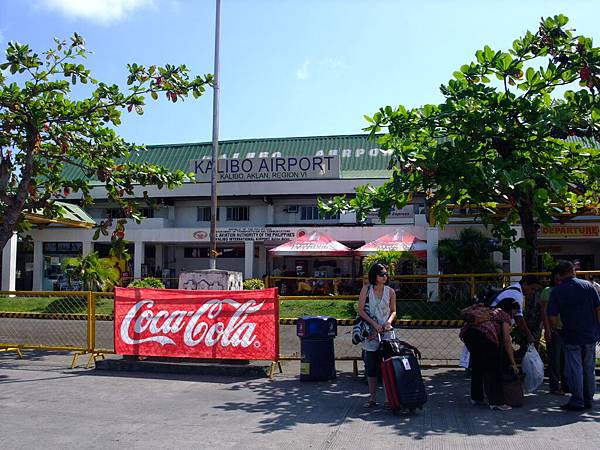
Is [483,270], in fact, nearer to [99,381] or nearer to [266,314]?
[266,314]

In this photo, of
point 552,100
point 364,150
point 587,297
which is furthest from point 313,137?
point 587,297

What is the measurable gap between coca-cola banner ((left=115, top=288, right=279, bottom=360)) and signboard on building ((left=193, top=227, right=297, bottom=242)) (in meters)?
21.5

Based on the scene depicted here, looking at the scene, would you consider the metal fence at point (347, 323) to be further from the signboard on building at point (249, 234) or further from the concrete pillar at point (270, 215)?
the concrete pillar at point (270, 215)

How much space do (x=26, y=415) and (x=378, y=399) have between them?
425 cm

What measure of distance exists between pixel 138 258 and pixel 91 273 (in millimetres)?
10266

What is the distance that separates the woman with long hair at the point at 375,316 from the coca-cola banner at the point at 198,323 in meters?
2.37

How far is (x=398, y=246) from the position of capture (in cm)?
2558

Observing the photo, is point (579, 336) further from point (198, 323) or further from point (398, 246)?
point (398, 246)

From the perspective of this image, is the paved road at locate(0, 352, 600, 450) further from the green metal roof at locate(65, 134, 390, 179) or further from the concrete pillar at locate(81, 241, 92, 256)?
the green metal roof at locate(65, 134, 390, 179)

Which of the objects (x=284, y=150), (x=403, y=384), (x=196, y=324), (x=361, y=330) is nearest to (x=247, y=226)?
(x=284, y=150)

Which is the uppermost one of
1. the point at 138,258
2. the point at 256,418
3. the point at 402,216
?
the point at 402,216

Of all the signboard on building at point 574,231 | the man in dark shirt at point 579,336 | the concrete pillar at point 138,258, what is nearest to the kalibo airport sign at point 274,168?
the concrete pillar at point 138,258

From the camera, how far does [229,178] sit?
34.1 m

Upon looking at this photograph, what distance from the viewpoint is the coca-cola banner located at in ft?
31.4
